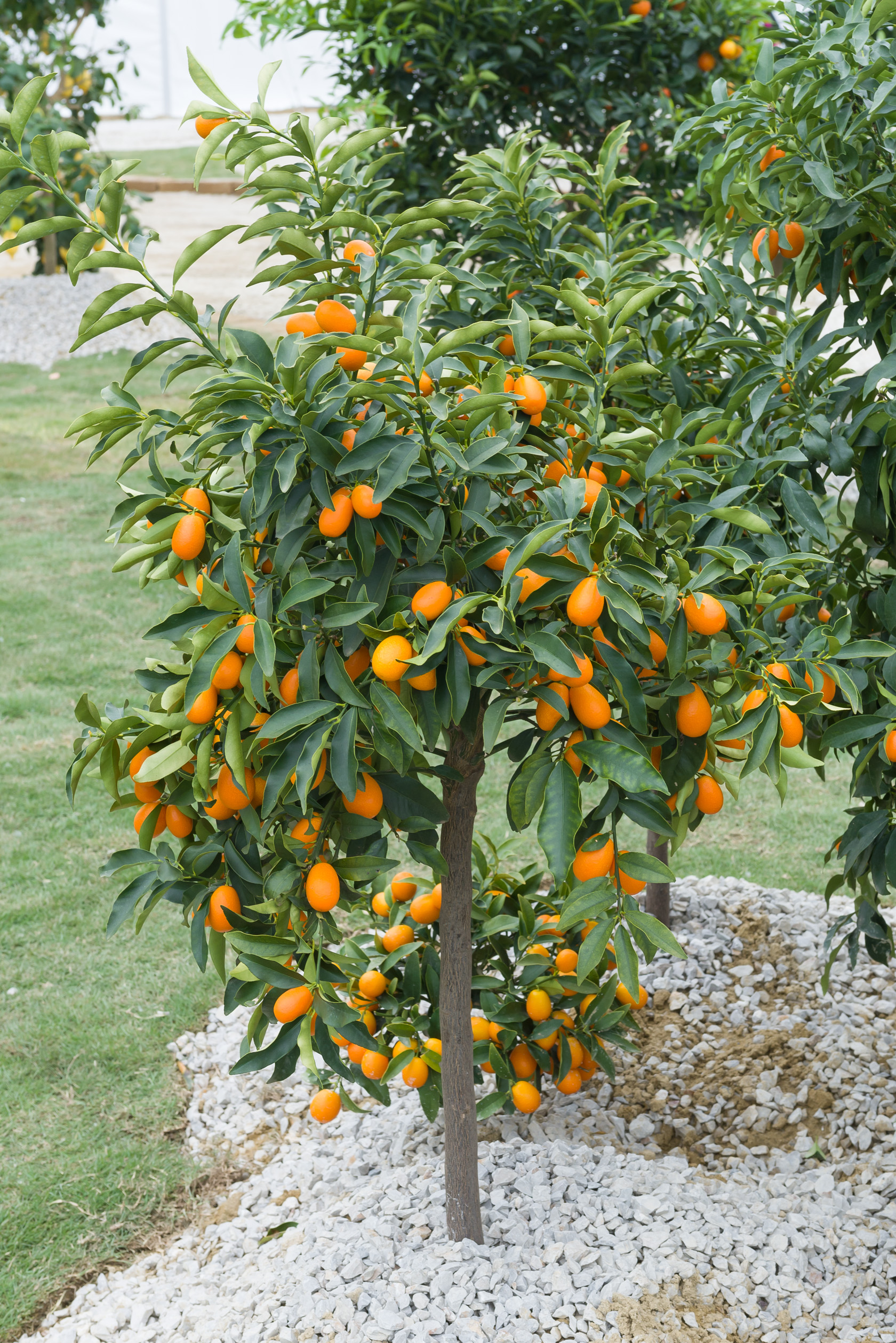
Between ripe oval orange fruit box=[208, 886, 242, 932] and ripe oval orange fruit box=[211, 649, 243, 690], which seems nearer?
ripe oval orange fruit box=[211, 649, 243, 690]

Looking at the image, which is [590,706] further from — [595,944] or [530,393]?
[530,393]

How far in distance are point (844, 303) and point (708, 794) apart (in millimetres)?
801

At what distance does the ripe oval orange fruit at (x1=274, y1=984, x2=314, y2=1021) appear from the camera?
143 cm

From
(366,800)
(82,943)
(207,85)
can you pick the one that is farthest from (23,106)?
(82,943)

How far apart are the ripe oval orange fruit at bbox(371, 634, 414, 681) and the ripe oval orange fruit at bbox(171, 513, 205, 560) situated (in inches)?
11.3

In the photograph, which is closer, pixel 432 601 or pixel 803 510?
pixel 432 601

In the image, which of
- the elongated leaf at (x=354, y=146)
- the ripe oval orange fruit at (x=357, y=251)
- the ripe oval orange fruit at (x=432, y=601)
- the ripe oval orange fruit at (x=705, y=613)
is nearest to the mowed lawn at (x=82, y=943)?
the ripe oval orange fruit at (x=432, y=601)

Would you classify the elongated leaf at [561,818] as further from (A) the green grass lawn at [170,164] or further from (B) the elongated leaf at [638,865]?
(A) the green grass lawn at [170,164]

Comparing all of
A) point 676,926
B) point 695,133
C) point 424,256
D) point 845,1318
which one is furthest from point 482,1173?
point 695,133

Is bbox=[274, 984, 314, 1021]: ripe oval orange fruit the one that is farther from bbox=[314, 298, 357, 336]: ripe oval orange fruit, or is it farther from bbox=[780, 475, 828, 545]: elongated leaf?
bbox=[780, 475, 828, 545]: elongated leaf

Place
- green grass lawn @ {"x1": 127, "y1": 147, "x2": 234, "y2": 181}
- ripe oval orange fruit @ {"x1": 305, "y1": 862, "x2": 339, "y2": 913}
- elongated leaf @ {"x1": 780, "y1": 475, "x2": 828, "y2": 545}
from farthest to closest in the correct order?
green grass lawn @ {"x1": 127, "y1": 147, "x2": 234, "y2": 181}, elongated leaf @ {"x1": 780, "y1": 475, "x2": 828, "y2": 545}, ripe oval orange fruit @ {"x1": 305, "y1": 862, "x2": 339, "y2": 913}

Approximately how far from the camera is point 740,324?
2084 millimetres

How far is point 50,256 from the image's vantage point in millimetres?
11141

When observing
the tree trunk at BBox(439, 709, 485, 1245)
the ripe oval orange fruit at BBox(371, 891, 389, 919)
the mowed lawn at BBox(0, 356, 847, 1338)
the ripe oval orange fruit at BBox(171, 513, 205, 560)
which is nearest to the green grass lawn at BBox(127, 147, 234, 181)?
the mowed lawn at BBox(0, 356, 847, 1338)
